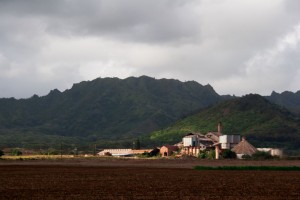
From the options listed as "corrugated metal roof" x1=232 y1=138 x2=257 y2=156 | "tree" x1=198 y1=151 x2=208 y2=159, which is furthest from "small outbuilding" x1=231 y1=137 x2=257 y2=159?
"tree" x1=198 y1=151 x2=208 y2=159

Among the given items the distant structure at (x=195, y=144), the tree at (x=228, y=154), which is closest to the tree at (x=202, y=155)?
the distant structure at (x=195, y=144)

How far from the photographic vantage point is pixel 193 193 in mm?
43094

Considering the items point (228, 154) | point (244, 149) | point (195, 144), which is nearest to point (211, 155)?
point (228, 154)

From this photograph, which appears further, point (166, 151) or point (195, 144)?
point (195, 144)

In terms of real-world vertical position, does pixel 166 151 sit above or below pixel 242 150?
below

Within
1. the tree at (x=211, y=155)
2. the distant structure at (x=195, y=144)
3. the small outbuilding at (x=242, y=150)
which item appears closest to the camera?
the tree at (x=211, y=155)

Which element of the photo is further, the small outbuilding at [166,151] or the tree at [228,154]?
the small outbuilding at [166,151]

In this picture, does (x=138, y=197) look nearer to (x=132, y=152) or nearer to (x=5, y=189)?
(x=5, y=189)

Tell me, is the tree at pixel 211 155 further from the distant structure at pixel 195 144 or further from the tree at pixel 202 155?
the distant structure at pixel 195 144

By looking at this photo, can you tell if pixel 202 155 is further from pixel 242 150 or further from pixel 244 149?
pixel 244 149

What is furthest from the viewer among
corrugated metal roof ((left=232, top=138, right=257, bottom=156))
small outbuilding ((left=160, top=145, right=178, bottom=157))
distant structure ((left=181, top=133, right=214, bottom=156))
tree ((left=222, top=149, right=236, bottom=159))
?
small outbuilding ((left=160, top=145, right=178, bottom=157))

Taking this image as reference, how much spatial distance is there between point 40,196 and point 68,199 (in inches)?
121

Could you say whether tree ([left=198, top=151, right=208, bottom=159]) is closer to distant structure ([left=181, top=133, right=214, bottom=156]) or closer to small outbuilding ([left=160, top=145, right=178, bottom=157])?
distant structure ([left=181, top=133, right=214, bottom=156])

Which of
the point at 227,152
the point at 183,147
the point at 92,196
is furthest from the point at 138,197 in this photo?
the point at 183,147
